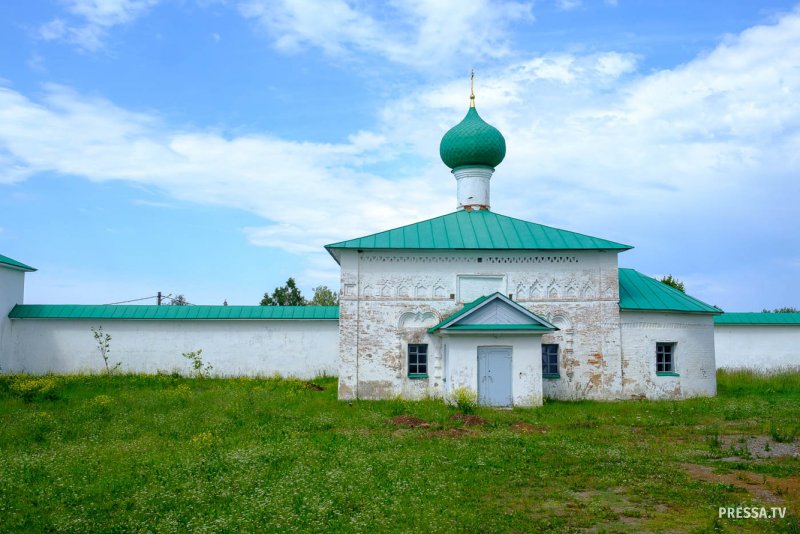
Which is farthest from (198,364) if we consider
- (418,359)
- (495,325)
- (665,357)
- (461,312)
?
(665,357)

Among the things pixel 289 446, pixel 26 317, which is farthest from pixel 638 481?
pixel 26 317

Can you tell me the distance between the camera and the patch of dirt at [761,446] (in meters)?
9.62

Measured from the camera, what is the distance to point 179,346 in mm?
20250

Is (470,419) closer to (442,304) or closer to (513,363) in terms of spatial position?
(513,363)

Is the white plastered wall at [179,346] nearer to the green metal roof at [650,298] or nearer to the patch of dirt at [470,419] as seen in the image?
the patch of dirt at [470,419]

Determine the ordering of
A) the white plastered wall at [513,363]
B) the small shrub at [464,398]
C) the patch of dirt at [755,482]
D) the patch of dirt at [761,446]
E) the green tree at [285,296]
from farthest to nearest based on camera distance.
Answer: the green tree at [285,296] < the white plastered wall at [513,363] < the small shrub at [464,398] < the patch of dirt at [761,446] < the patch of dirt at [755,482]

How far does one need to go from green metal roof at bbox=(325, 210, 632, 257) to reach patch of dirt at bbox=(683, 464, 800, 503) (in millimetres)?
8589

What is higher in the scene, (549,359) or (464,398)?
(549,359)

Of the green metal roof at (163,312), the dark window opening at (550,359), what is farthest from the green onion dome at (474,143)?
the green metal roof at (163,312)

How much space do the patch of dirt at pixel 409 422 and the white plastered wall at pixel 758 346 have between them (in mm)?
14729

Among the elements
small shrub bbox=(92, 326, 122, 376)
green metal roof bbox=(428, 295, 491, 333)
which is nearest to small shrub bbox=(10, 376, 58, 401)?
small shrub bbox=(92, 326, 122, 376)

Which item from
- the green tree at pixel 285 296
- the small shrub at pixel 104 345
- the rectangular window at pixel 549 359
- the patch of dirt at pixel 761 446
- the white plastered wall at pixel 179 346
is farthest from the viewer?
the green tree at pixel 285 296

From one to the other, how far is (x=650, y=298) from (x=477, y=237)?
481 cm

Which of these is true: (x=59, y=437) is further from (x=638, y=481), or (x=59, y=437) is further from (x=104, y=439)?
(x=638, y=481)
